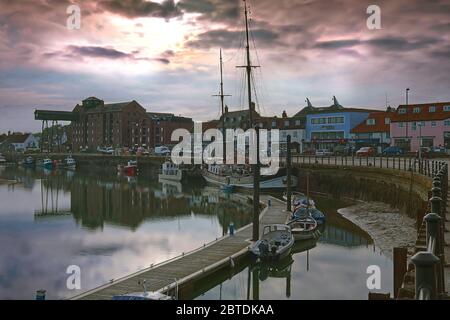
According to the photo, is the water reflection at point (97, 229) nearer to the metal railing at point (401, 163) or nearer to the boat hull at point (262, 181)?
the boat hull at point (262, 181)

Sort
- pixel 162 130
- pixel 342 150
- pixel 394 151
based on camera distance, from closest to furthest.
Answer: pixel 394 151
pixel 342 150
pixel 162 130

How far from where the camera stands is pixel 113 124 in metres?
142

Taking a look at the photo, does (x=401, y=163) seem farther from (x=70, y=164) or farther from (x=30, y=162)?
(x=30, y=162)

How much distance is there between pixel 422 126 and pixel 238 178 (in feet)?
97.6

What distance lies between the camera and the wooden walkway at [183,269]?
1730 centimetres

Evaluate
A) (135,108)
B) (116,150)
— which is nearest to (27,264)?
(116,150)

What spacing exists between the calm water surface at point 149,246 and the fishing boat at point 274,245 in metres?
0.71

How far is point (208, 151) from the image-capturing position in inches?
3957

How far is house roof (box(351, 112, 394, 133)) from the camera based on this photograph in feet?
257

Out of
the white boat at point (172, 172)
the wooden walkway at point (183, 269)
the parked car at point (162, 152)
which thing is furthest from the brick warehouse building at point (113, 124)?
the wooden walkway at point (183, 269)

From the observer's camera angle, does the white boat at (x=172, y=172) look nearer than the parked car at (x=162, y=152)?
Yes

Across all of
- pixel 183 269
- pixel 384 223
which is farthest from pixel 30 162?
pixel 183 269

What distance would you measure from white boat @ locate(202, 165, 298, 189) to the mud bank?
44.3ft

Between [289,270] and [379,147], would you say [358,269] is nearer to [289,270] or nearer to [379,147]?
[289,270]
